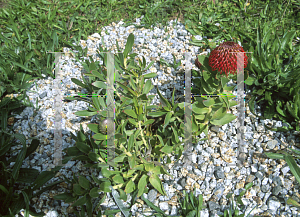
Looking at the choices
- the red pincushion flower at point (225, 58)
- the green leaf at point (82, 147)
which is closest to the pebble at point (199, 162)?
the green leaf at point (82, 147)

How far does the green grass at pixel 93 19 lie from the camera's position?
2.90 m

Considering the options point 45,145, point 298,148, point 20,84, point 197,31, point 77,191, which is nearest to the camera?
point 77,191

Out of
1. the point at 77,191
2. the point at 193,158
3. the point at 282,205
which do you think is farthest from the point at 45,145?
the point at 282,205

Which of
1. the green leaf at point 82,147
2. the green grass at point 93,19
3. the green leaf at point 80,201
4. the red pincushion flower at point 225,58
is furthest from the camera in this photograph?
the green grass at point 93,19

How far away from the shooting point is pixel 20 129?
2.38 meters

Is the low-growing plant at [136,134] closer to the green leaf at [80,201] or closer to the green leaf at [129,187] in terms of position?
the green leaf at [129,187]

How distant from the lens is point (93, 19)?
342 cm

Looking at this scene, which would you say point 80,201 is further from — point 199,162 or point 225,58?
point 225,58

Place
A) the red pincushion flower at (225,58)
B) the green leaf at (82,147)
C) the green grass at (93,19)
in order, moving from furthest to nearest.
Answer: the green grass at (93,19) → the green leaf at (82,147) → the red pincushion flower at (225,58)

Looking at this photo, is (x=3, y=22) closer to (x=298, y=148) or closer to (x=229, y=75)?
(x=229, y=75)

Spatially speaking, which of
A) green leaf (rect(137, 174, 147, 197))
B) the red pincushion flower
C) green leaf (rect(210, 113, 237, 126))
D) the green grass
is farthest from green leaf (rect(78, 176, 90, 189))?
the green grass

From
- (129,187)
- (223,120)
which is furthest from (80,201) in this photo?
(223,120)

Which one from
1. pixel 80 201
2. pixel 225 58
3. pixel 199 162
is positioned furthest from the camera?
pixel 199 162

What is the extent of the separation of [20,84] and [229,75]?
79.8 inches
